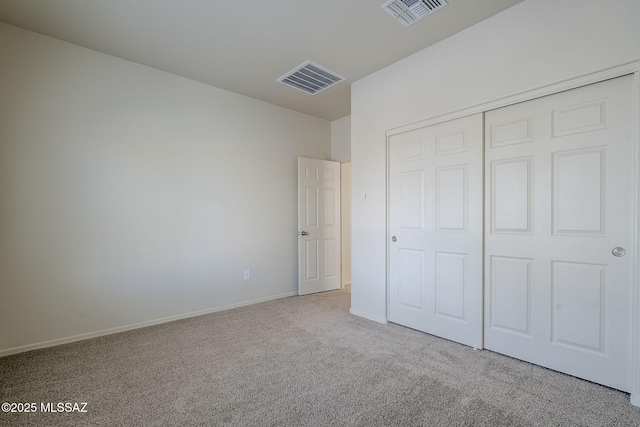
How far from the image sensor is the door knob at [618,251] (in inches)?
75.0

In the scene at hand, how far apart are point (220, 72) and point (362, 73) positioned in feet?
5.45

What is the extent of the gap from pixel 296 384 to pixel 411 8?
9.85 feet

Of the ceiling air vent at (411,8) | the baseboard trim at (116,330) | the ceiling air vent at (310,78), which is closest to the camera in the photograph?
the ceiling air vent at (411,8)

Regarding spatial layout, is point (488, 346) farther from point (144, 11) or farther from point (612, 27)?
point (144, 11)

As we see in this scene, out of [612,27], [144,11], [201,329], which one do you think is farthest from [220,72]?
[612,27]

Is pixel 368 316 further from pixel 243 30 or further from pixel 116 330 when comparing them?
pixel 243 30

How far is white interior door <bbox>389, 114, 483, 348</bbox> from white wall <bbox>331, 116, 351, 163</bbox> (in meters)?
1.70

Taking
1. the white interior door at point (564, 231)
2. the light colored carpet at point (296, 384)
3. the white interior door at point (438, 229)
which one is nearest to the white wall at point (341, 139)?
the white interior door at point (438, 229)

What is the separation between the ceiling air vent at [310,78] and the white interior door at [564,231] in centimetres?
180

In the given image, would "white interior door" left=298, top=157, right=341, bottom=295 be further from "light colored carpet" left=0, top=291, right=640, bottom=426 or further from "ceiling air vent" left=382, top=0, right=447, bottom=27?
"ceiling air vent" left=382, top=0, right=447, bottom=27

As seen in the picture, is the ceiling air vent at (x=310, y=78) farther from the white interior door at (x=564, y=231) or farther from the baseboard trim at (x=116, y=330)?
the baseboard trim at (x=116, y=330)

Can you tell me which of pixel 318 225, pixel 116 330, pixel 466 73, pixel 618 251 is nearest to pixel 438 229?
pixel 618 251

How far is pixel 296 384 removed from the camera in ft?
6.67

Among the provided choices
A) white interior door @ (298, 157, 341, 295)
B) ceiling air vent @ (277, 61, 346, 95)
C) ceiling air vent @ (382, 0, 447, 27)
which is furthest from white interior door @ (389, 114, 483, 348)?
white interior door @ (298, 157, 341, 295)
